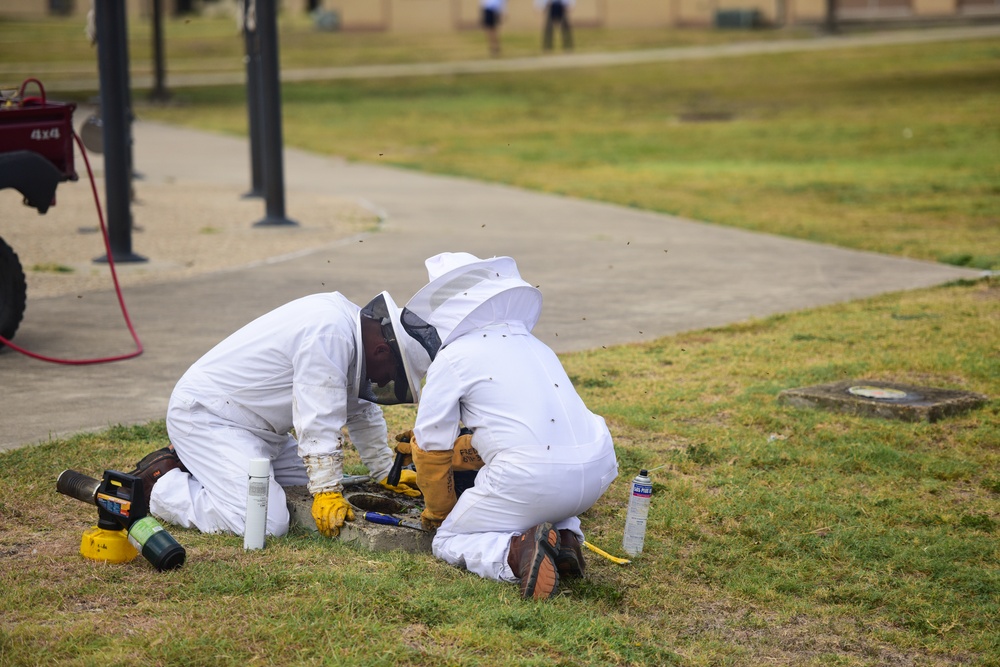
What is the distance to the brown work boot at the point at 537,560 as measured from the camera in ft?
15.4

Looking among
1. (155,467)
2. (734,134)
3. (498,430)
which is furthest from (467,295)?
(734,134)

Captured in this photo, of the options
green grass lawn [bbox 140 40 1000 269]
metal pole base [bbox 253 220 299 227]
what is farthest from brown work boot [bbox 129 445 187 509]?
metal pole base [bbox 253 220 299 227]

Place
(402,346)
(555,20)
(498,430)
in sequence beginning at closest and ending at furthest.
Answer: (498,430) → (402,346) → (555,20)

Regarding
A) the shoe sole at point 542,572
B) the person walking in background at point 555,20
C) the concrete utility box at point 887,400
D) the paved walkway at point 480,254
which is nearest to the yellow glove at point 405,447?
the shoe sole at point 542,572

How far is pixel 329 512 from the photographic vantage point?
16.9 ft

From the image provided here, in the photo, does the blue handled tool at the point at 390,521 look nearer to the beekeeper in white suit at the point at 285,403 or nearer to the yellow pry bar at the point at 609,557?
the beekeeper in white suit at the point at 285,403

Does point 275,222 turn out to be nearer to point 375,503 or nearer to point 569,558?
point 375,503

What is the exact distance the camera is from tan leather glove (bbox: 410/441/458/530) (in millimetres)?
5082

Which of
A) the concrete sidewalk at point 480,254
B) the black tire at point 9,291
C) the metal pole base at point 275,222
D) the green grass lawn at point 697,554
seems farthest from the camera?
the metal pole base at point 275,222

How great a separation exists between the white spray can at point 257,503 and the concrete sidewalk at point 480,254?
7.32ft

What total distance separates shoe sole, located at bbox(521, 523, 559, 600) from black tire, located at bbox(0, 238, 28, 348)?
17.5 ft

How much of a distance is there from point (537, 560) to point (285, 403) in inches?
58.6

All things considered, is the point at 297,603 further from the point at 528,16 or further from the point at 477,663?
the point at 528,16

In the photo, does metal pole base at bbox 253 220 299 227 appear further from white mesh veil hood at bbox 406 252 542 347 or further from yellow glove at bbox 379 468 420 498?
white mesh veil hood at bbox 406 252 542 347
